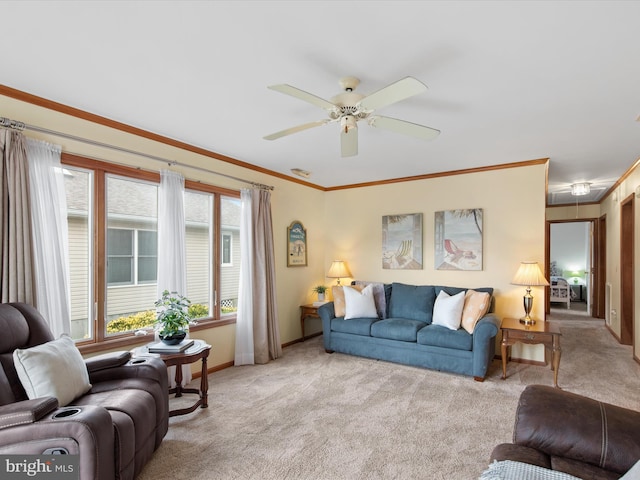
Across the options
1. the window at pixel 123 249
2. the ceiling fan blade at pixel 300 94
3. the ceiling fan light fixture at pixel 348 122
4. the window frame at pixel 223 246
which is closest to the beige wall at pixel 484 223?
the window frame at pixel 223 246

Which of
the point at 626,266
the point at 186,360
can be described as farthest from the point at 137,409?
the point at 626,266

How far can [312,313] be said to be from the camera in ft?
17.5

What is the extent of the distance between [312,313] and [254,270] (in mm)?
1372

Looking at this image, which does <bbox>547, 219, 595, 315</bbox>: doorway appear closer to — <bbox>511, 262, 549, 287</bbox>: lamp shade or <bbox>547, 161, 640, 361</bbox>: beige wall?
<bbox>547, 161, 640, 361</bbox>: beige wall

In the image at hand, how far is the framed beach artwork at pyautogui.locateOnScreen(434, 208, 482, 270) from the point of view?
466cm

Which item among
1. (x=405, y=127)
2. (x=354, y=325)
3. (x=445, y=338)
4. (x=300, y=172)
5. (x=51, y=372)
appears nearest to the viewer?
(x=51, y=372)

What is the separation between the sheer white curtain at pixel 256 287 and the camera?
431cm

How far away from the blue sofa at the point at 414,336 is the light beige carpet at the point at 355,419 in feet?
0.45

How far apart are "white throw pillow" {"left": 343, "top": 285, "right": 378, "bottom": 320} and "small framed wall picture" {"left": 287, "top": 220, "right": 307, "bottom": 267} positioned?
3.14ft

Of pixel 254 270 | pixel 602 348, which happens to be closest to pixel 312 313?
pixel 254 270

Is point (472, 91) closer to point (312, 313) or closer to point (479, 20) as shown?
point (479, 20)

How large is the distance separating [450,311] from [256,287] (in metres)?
2.40

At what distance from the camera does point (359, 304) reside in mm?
4762

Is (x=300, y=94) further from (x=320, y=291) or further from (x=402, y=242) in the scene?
(x=320, y=291)
